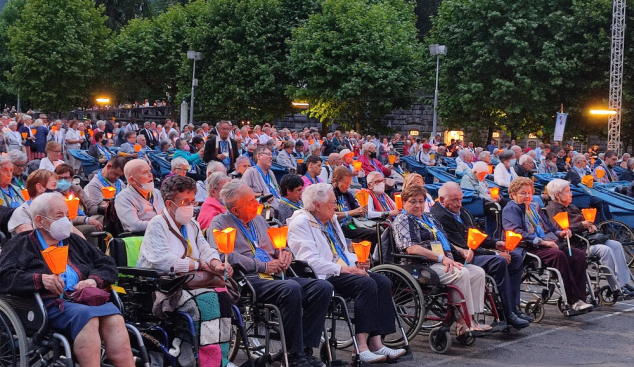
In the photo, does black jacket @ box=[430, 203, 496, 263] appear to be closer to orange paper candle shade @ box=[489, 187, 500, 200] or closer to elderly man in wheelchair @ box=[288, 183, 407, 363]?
elderly man in wheelchair @ box=[288, 183, 407, 363]

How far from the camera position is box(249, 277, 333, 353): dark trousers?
6305 millimetres

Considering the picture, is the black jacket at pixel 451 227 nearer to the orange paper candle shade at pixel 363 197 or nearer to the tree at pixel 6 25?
the orange paper candle shade at pixel 363 197

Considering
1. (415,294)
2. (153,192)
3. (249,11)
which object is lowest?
(415,294)

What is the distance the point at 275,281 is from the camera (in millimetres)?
6445

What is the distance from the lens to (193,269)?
616cm

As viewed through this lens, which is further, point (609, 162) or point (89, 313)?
point (609, 162)

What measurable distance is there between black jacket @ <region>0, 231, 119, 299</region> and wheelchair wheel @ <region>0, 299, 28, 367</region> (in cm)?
13

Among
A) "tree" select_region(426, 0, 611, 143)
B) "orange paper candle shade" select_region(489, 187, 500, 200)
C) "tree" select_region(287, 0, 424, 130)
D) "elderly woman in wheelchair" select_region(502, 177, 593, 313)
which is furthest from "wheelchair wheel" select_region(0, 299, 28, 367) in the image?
"tree" select_region(287, 0, 424, 130)

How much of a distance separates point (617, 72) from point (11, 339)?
2626cm

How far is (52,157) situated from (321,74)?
25131 millimetres

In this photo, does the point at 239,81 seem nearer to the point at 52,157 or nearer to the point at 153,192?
the point at 52,157

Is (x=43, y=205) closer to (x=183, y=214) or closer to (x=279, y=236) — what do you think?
(x=183, y=214)

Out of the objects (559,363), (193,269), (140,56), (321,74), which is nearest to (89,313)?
(193,269)

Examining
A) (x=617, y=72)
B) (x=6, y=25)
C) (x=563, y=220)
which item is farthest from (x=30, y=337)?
(x=6, y=25)
